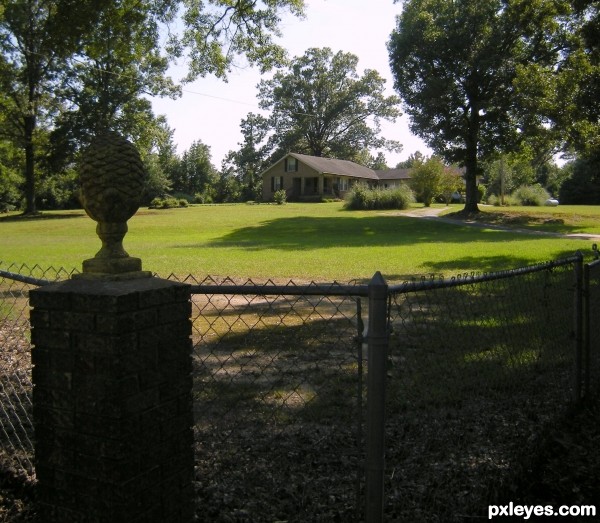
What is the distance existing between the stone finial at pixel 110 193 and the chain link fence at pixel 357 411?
0.42m

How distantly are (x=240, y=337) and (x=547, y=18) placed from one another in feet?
72.8

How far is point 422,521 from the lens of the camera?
123 inches

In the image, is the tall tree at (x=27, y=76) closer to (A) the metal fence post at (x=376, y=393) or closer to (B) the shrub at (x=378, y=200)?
(B) the shrub at (x=378, y=200)

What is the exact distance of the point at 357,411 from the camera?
9.71 feet

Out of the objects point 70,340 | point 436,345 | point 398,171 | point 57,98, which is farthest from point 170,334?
point 398,171

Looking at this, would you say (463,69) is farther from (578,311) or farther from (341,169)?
(341,169)

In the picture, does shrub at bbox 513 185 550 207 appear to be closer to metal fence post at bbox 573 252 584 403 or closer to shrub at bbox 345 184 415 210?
shrub at bbox 345 184 415 210

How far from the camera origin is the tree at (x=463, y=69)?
30.8 m

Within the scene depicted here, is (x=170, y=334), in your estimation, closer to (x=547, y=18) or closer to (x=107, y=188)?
(x=107, y=188)

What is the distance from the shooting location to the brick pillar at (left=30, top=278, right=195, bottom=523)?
222cm

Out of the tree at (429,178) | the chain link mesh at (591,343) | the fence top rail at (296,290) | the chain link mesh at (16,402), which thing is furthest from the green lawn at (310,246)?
the tree at (429,178)

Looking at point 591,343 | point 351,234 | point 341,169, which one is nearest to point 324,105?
point 341,169

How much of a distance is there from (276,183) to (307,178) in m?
4.06

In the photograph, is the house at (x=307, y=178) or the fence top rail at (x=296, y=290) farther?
the house at (x=307, y=178)
